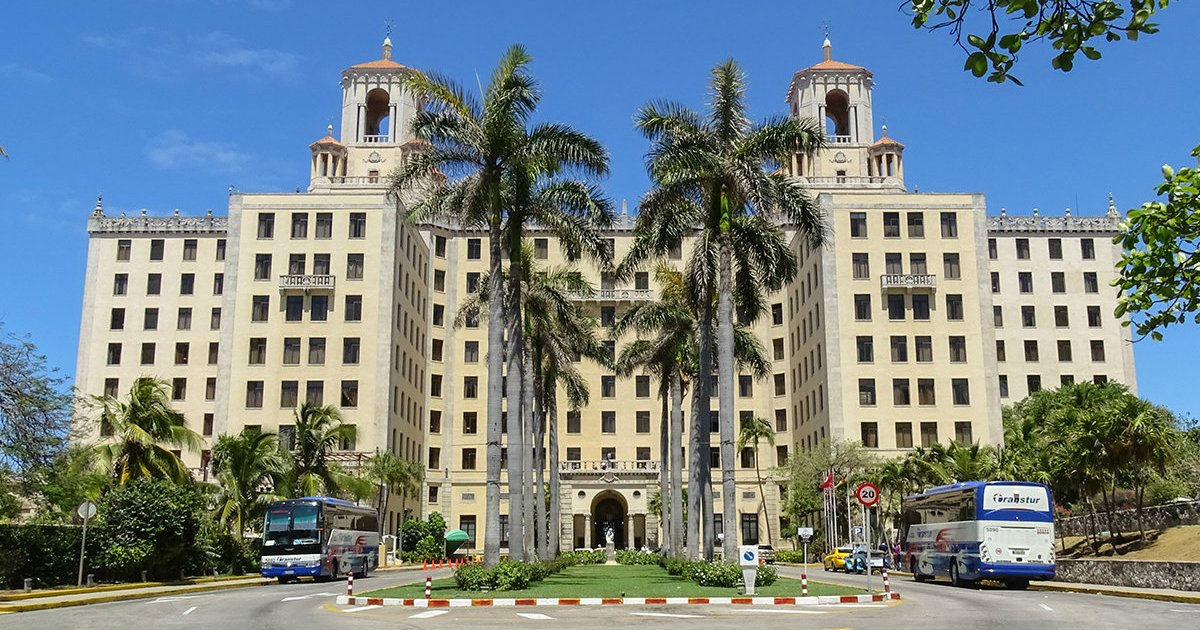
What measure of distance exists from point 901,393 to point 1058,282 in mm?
25158

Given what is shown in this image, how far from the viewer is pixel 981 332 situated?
249 feet

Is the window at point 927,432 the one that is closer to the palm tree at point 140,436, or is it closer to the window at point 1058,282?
the window at point 1058,282

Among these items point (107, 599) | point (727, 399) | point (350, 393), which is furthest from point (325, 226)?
point (727, 399)

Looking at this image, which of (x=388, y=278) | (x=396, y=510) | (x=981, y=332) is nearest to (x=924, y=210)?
(x=981, y=332)

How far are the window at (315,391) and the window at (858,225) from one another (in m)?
40.8

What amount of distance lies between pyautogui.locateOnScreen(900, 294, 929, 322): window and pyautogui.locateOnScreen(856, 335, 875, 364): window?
387 centimetres

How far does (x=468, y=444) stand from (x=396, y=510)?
37.4 ft

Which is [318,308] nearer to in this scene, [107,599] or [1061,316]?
[107,599]

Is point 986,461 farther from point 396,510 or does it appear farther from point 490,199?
point 396,510

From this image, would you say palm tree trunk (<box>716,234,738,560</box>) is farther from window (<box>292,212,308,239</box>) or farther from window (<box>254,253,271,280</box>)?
window (<box>254,253,271,280</box>)

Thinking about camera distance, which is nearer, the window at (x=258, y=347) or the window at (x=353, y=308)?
the window at (x=353, y=308)

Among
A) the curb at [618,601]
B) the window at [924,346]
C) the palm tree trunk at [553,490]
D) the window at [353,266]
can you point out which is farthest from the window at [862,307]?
the curb at [618,601]

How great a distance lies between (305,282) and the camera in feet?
251

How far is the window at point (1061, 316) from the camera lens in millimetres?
89500
